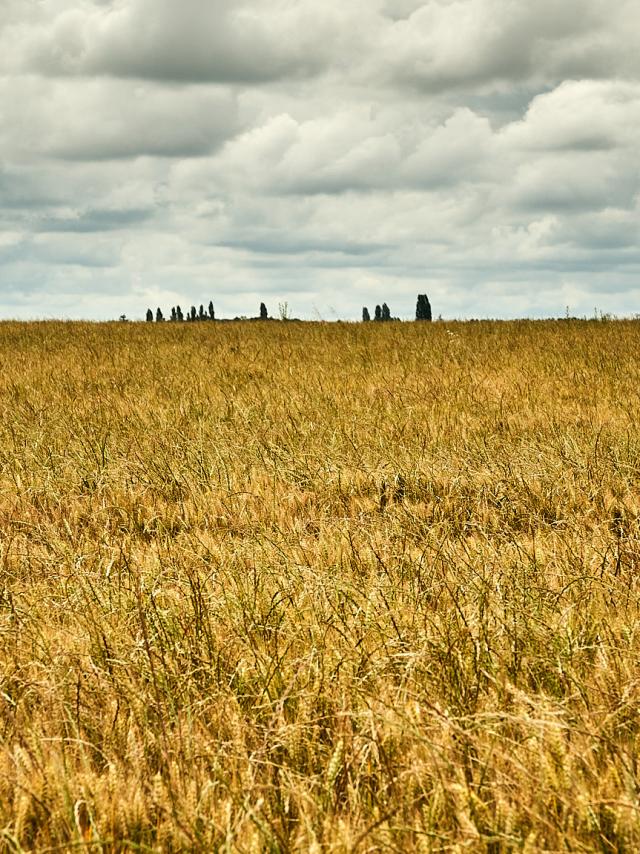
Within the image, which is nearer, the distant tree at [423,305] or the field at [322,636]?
the field at [322,636]

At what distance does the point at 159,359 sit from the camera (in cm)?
1050

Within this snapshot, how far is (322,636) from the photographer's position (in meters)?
2.32

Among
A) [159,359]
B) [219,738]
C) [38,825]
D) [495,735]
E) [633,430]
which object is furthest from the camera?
[159,359]

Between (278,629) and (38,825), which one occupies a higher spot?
(278,629)

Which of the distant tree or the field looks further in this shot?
the distant tree

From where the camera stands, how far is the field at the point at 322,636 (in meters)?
1.60

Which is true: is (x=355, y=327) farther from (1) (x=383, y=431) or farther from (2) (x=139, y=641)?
(2) (x=139, y=641)

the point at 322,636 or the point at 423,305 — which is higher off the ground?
the point at 423,305

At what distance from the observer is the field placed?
1.60 metres

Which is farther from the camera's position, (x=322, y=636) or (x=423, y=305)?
(x=423, y=305)

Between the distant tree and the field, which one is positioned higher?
the distant tree

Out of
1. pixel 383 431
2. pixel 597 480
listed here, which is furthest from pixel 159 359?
pixel 597 480

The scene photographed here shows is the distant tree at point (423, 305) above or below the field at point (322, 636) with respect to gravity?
above

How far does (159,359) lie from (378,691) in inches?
355
